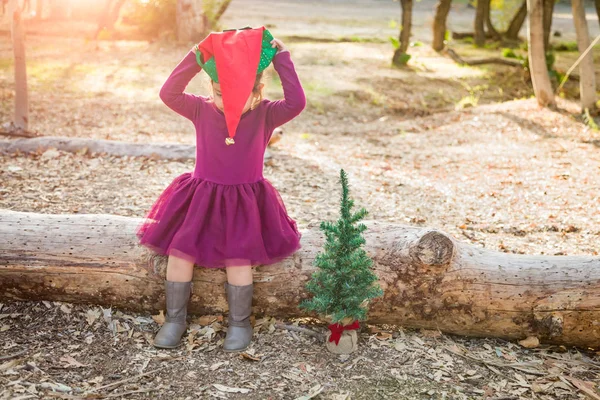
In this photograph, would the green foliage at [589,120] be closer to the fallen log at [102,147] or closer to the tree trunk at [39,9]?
the fallen log at [102,147]

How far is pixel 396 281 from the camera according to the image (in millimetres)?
3291

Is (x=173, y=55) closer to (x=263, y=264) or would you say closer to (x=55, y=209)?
(x=55, y=209)

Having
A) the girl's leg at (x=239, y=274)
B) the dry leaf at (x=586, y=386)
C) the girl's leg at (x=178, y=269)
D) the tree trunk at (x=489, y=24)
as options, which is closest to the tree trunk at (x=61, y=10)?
the tree trunk at (x=489, y=24)

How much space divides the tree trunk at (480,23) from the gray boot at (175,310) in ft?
43.2

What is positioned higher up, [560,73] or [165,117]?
[560,73]

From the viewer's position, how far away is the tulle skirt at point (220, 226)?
10.3 ft

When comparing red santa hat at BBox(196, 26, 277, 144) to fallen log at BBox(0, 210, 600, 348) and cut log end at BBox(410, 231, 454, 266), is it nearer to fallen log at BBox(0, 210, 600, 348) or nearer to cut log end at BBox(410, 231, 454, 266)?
fallen log at BBox(0, 210, 600, 348)

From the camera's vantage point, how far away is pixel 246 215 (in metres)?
3.20

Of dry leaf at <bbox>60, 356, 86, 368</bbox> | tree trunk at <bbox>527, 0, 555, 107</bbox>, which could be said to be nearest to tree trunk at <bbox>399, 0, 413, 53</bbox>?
tree trunk at <bbox>527, 0, 555, 107</bbox>

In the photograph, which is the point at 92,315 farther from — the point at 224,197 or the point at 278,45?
the point at 278,45

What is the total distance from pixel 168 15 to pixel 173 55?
1.68 metres

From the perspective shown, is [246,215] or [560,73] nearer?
[246,215]

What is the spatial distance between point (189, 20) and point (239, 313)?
33.1ft

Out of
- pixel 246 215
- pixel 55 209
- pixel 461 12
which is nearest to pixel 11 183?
pixel 55 209
